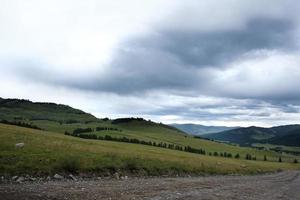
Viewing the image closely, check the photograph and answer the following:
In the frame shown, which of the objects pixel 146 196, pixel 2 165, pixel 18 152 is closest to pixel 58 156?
pixel 18 152

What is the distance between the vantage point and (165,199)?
26.4 m

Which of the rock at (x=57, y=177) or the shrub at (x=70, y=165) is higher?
the shrub at (x=70, y=165)

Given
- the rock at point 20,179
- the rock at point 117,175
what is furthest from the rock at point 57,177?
the rock at point 117,175

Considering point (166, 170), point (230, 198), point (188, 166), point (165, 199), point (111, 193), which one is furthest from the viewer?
point (188, 166)

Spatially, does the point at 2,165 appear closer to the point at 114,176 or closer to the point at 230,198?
the point at 114,176

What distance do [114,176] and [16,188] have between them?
54.3 feet

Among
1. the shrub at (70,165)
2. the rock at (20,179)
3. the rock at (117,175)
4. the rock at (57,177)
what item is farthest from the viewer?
the rock at (117,175)

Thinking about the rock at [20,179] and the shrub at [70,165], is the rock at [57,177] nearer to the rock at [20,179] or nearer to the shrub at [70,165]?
the shrub at [70,165]

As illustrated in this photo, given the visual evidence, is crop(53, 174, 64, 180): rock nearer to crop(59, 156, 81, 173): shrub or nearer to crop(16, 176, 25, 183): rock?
crop(59, 156, 81, 173): shrub

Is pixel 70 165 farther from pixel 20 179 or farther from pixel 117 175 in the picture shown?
pixel 20 179

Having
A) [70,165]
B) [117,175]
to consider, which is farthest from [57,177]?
[117,175]

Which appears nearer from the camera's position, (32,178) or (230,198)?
(230,198)

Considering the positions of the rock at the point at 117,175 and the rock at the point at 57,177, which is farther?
the rock at the point at 117,175

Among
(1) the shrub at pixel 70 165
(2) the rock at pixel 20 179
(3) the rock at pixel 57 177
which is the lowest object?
(2) the rock at pixel 20 179
